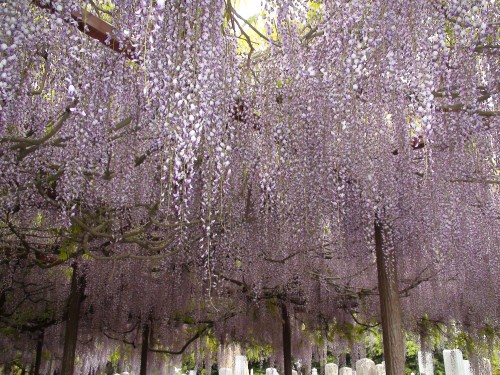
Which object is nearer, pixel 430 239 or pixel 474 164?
pixel 474 164

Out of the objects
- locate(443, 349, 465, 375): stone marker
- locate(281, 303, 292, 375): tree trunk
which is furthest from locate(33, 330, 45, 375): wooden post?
locate(443, 349, 465, 375): stone marker

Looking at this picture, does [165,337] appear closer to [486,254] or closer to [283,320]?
[283,320]

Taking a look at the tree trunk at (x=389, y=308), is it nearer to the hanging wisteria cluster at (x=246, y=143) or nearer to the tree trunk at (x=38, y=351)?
the hanging wisteria cluster at (x=246, y=143)

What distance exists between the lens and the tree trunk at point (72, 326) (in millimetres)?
6301

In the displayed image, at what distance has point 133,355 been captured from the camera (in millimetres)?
11727

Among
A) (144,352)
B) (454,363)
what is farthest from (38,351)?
(454,363)

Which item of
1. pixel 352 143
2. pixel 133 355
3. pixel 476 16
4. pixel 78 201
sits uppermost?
pixel 476 16

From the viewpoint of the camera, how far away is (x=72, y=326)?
21.7 ft

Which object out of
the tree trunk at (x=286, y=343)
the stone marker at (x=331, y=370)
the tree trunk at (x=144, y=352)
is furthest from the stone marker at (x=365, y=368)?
the tree trunk at (x=144, y=352)

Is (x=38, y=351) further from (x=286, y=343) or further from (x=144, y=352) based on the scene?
(x=286, y=343)

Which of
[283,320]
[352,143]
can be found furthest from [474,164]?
[283,320]

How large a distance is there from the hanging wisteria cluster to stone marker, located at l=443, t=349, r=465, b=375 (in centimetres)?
348

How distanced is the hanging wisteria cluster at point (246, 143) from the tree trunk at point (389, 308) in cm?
18

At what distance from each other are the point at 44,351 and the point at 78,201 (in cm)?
725
